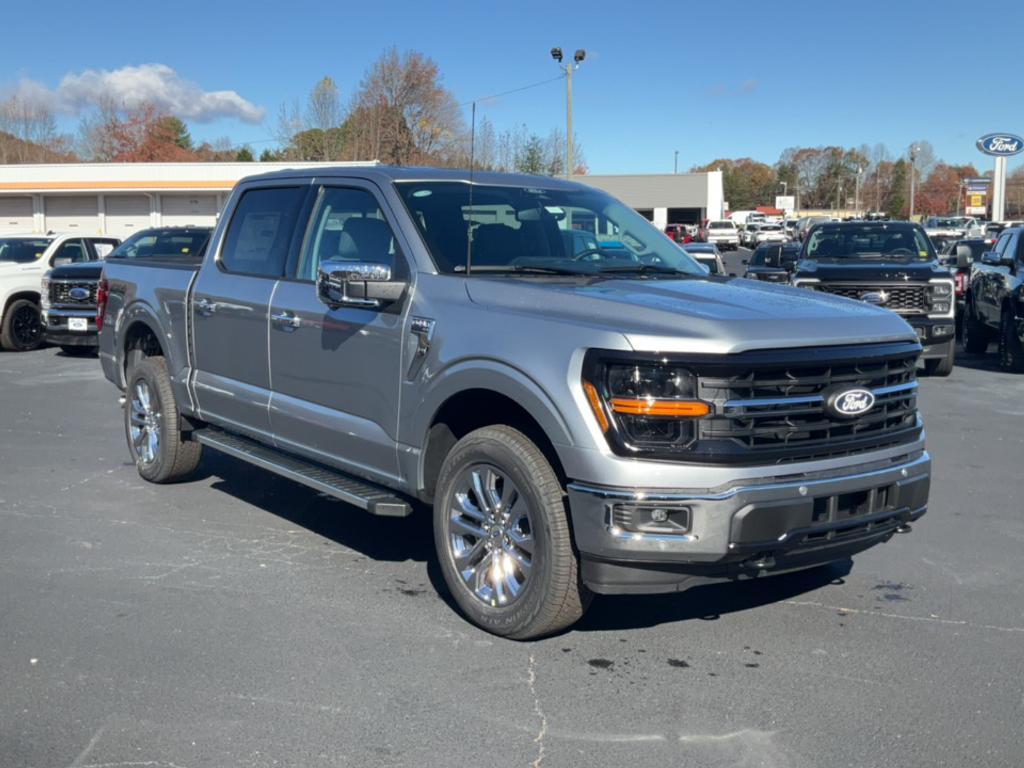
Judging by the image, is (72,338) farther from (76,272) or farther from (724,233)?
(724,233)

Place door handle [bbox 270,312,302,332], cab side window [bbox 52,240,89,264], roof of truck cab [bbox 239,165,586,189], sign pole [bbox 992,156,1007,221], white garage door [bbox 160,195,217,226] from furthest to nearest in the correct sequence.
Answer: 1. white garage door [bbox 160,195,217,226]
2. sign pole [bbox 992,156,1007,221]
3. cab side window [bbox 52,240,89,264]
4. door handle [bbox 270,312,302,332]
5. roof of truck cab [bbox 239,165,586,189]

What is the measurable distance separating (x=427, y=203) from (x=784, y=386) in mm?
2159

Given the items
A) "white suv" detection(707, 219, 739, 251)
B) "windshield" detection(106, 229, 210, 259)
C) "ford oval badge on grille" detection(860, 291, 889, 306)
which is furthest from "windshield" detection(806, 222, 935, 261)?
"white suv" detection(707, 219, 739, 251)

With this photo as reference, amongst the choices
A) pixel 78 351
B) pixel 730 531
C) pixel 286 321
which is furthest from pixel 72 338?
pixel 730 531

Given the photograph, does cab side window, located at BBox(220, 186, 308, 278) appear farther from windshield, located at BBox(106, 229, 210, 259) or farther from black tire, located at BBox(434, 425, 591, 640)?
windshield, located at BBox(106, 229, 210, 259)

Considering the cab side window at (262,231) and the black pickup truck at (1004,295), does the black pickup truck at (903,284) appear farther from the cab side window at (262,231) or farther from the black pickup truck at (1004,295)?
the cab side window at (262,231)

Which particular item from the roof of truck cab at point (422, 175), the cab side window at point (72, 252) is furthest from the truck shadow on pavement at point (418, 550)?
the cab side window at point (72, 252)

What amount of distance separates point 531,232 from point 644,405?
1844mm

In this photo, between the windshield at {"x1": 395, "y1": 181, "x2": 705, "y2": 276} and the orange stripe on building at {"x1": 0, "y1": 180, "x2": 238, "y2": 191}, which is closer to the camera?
the windshield at {"x1": 395, "y1": 181, "x2": 705, "y2": 276}

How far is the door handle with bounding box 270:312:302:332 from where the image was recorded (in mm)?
5742

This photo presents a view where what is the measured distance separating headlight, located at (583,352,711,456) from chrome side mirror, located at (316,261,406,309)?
1.29m

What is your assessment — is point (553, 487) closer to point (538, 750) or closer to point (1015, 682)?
point (538, 750)

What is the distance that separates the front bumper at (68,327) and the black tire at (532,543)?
11835 mm

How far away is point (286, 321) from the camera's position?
5.82 meters
